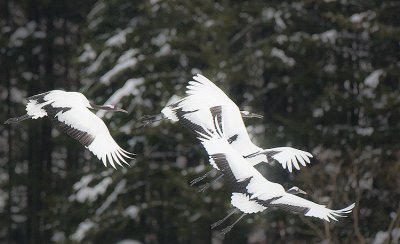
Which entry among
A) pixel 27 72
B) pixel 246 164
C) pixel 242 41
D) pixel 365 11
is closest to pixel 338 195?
pixel 365 11

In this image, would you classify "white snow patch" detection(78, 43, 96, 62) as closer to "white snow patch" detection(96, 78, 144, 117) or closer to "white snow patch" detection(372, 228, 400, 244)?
"white snow patch" detection(96, 78, 144, 117)

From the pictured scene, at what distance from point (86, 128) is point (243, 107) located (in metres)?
10.1

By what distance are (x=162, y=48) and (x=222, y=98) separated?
8367 mm

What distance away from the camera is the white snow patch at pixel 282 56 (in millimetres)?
16578

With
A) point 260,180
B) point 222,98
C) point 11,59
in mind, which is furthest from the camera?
point 11,59

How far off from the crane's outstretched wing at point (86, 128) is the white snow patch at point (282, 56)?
9.83 meters

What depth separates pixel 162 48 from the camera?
15461mm

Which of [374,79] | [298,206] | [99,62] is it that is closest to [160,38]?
[99,62]

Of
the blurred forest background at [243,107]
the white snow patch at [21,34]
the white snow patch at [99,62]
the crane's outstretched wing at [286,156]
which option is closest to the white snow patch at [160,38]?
the blurred forest background at [243,107]

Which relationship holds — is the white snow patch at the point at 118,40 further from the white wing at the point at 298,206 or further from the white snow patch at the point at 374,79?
the white wing at the point at 298,206

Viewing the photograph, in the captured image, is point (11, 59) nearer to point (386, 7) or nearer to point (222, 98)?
point (386, 7)

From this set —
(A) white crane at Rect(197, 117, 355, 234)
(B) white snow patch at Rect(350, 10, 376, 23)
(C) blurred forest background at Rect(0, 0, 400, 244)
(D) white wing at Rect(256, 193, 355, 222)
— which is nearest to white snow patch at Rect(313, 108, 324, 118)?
(C) blurred forest background at Rect(0, 0, 400, 244)

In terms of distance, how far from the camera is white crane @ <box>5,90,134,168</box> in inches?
269

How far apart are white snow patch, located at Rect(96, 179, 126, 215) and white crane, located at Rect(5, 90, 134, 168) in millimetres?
8429
